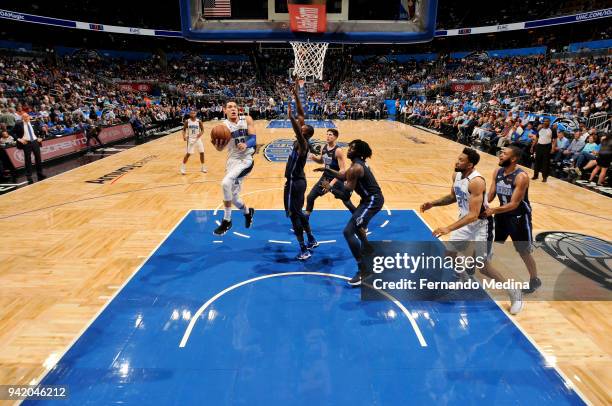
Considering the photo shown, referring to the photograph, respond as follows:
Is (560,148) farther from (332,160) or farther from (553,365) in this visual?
(553,365)

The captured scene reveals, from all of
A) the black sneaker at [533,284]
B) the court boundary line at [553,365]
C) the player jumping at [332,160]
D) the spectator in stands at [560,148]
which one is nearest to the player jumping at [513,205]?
the black sneaker at [533,284]

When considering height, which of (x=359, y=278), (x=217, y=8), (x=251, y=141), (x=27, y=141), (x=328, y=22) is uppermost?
(x=217, y=8)

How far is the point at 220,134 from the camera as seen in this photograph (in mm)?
5637

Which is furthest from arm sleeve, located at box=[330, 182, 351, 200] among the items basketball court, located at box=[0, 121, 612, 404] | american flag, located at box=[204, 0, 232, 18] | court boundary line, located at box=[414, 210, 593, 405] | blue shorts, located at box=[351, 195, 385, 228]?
american flag, located at box=[204, 0, 232, 18]

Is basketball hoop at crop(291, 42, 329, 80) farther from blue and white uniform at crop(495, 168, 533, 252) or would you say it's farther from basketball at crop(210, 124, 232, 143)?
blue and white uniform at crop(495, 168, 533, 252)

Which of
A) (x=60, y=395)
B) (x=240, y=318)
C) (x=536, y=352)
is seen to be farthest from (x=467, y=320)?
(x=60, y=395)

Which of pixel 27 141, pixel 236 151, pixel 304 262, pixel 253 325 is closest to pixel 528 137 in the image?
pixel 304 262

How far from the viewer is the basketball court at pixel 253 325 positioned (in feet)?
11.6

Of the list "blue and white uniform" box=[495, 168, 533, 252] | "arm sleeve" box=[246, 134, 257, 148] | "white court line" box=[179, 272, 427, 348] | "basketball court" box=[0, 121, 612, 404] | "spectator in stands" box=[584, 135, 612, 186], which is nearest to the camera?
"basketball court" box=[0, 121, 612, 404]

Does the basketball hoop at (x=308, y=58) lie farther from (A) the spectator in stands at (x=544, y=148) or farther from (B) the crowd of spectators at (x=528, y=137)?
(A) the spectator in stands at (x=544, y=148)

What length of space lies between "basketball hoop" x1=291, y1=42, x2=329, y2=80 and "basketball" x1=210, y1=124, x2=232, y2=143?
5.38m

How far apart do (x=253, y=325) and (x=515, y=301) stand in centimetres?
303

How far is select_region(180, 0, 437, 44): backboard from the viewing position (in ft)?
25.1

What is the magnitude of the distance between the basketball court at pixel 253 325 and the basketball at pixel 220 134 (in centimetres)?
183
